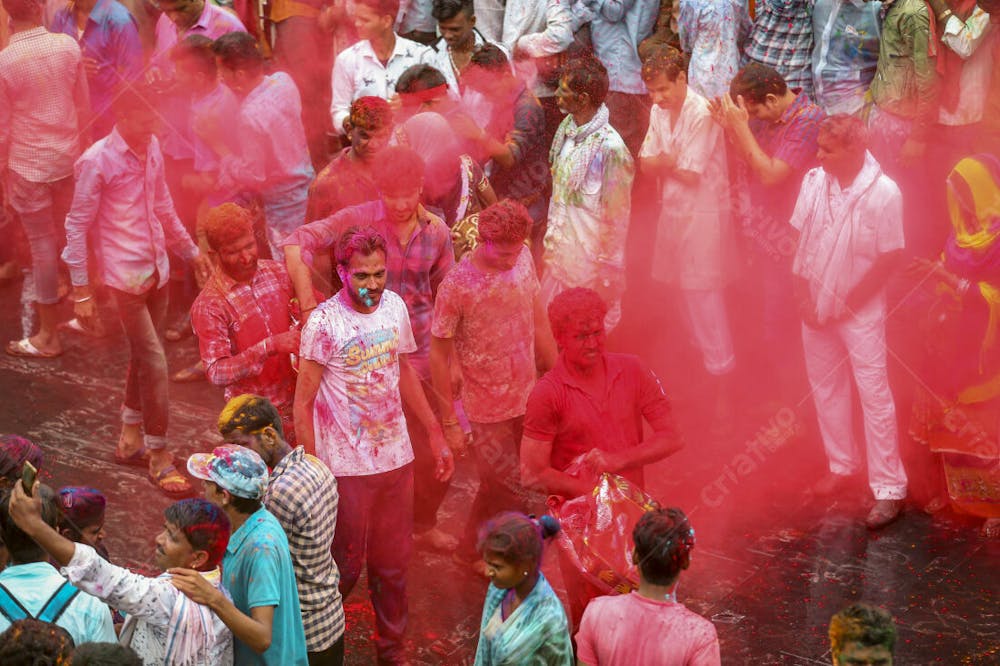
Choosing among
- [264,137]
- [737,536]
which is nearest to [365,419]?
[737,536]

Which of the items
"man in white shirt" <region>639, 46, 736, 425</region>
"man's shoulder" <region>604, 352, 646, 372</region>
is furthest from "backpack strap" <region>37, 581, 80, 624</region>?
"man in white shirt" <region>639, 46, 736, 425</region>

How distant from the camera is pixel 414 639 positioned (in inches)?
254

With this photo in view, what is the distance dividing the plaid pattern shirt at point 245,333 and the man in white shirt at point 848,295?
3.10 meters

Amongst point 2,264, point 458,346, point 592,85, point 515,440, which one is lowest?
point 2,264

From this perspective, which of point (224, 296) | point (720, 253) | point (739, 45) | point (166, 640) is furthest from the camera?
point (739, 45)

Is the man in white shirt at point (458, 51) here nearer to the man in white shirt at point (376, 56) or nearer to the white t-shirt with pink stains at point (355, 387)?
the man in white shirt at point (376, 56)

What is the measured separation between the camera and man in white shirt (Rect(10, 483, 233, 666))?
4.13 m

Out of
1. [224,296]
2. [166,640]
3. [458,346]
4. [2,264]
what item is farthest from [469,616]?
[2,264]

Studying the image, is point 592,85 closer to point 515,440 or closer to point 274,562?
point 515,440

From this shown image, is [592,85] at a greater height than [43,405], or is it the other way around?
[592,85]

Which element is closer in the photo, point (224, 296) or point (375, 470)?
point (375, 470)

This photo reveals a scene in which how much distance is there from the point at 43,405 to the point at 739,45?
5515mm

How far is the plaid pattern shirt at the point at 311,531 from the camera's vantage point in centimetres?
500

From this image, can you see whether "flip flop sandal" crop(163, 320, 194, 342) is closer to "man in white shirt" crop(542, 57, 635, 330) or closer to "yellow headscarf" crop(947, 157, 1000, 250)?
"man in white shirt" crop(542, 57, 635, 330)
